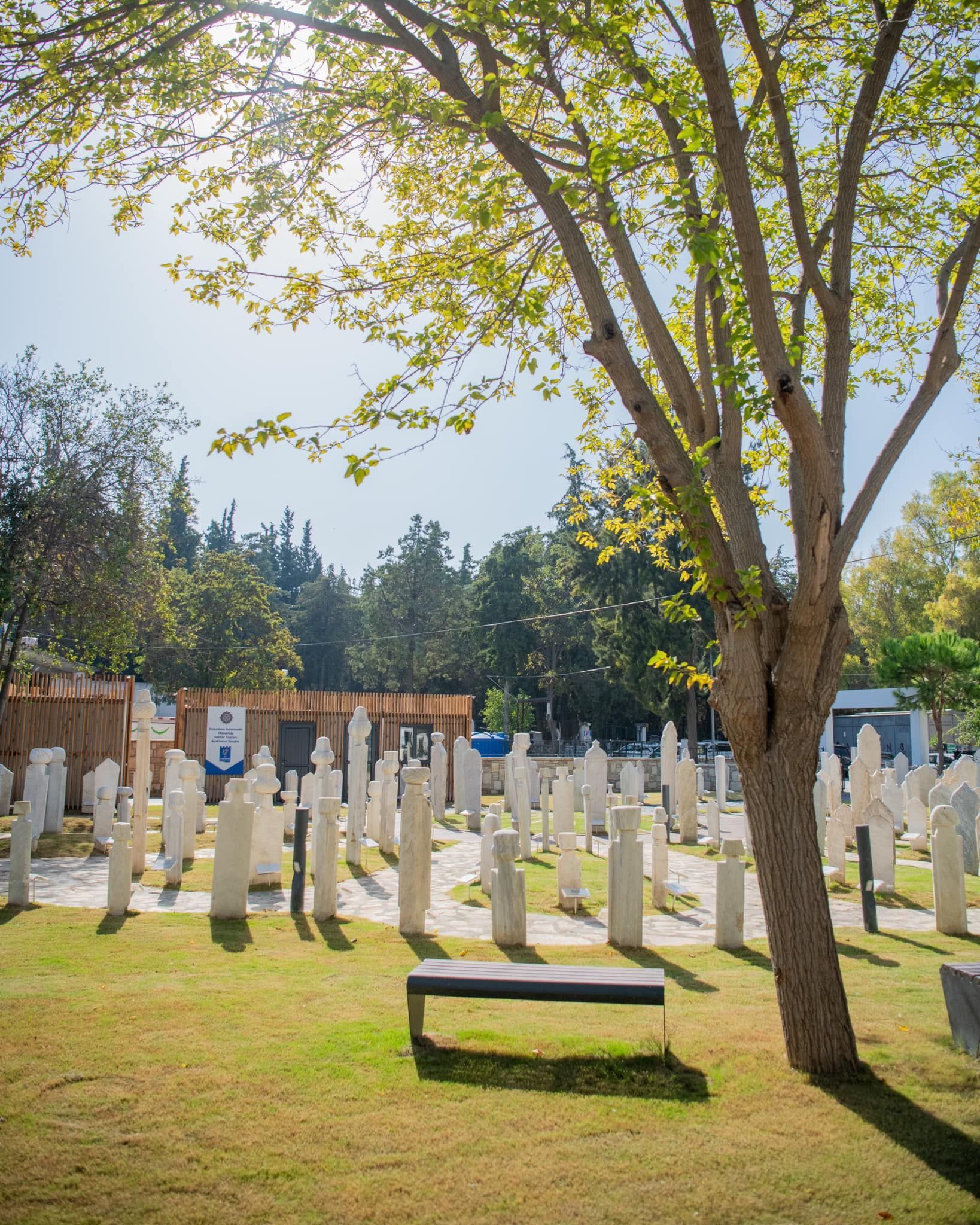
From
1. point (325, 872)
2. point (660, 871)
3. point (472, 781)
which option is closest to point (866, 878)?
point (660, 871)

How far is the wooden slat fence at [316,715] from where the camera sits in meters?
23.1

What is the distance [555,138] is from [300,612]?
237 ft

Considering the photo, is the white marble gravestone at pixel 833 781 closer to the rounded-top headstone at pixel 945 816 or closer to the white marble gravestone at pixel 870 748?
the white marble gravestone at pixel 870 748

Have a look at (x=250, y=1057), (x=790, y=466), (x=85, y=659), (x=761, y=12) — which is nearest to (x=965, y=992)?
(x=790, y=466)

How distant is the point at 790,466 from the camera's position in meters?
5.12

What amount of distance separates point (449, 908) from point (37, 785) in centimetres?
806

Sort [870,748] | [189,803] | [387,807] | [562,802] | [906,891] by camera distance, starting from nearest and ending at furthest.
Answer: [906,891] < [189,803] < [562,802] < [387,807] < [870,748]

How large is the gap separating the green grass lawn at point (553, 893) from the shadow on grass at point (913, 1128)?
12.0 ft

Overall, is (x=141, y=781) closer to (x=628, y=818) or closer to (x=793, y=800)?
(x=628, y=818)

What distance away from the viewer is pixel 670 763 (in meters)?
17.7

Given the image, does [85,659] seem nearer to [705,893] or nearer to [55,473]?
[55,473]

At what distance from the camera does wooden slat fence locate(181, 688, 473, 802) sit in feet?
75.9

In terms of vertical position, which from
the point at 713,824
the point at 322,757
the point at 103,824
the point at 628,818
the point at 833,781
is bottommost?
the point at 713,824

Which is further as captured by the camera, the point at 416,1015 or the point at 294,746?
the point at 294,746
